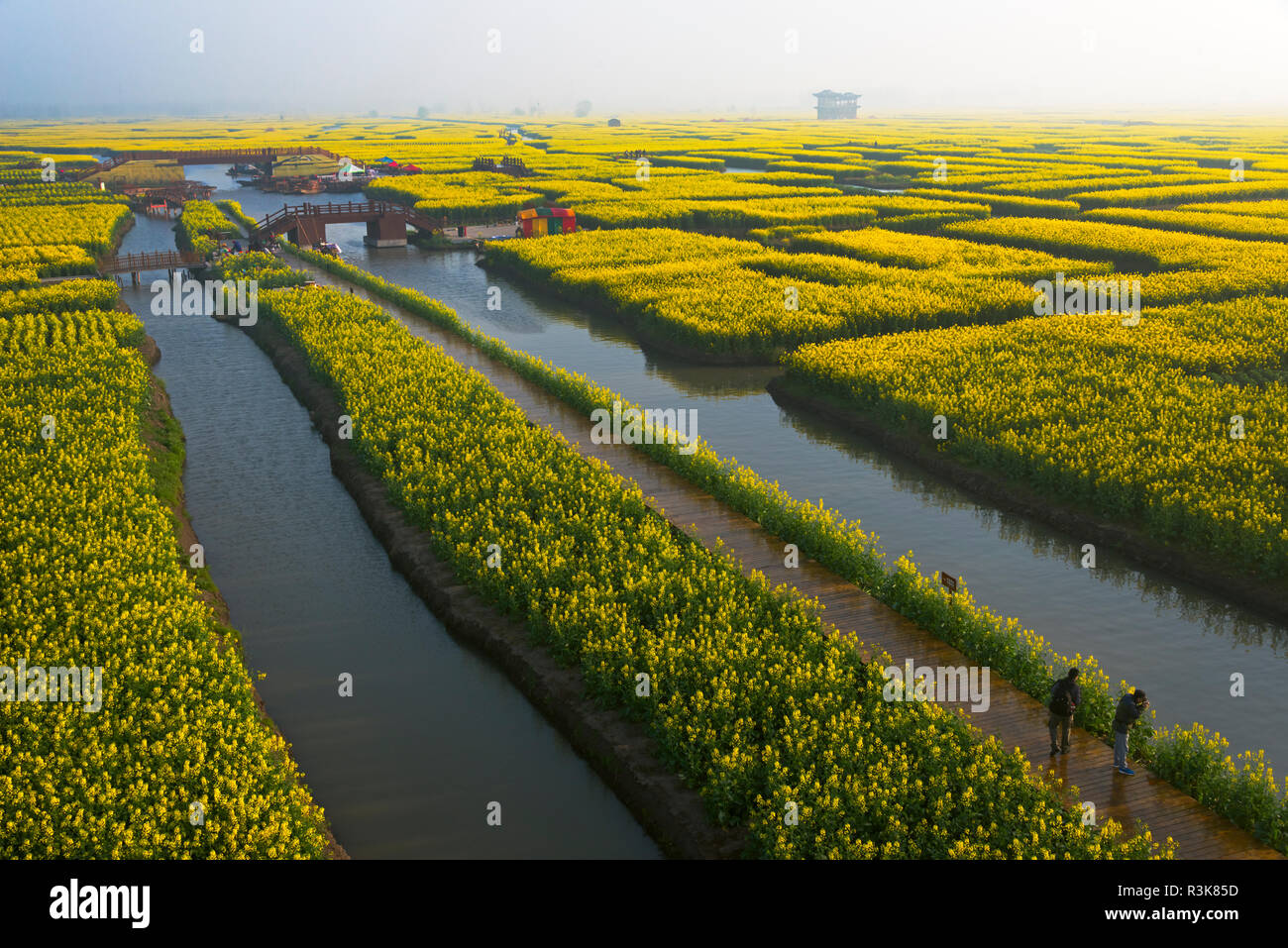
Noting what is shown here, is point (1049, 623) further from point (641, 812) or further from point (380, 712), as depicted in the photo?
point (380, 712)

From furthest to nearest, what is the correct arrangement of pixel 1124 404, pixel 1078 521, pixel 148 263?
pixel 148 263 → pixel 1124 404 → pixel 1078 521

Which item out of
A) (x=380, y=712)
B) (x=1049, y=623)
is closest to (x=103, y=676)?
(x=380, y=712)

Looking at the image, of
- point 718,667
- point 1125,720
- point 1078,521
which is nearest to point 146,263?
point 1078,521

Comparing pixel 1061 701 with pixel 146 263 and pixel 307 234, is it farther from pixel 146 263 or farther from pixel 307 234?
pixel 307 234

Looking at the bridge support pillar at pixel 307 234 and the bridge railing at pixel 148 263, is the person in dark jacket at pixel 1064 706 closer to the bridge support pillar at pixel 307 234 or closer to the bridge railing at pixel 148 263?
the bridge railing at pixel 148 263

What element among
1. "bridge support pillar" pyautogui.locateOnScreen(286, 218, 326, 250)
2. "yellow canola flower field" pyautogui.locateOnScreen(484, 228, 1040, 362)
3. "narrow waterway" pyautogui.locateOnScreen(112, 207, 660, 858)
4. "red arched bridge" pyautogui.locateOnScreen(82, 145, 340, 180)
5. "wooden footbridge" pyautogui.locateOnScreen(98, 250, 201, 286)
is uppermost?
"red arched bridge" pyautogui.locateOnScreen(82, 145, 340, 180)

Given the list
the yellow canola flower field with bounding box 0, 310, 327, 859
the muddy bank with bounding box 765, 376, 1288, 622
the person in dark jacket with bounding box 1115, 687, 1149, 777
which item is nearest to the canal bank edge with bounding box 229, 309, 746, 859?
the yellow canola flower field with bounding box 0, 310, 327, 859

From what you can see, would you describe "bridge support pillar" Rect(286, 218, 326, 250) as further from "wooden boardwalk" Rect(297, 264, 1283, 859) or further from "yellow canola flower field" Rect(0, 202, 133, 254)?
"wooden boardwalk" Rect(297, 264, 1283, 859)
